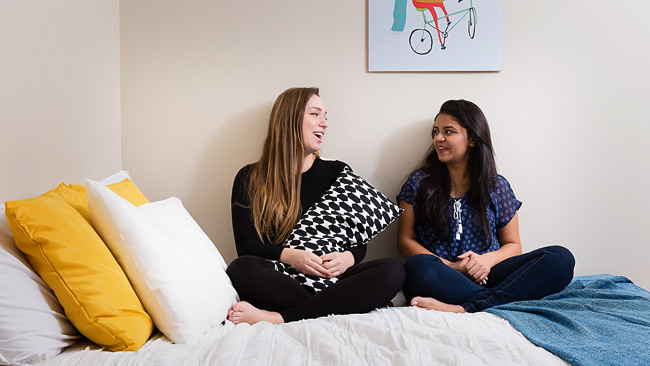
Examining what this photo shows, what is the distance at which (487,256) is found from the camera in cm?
187

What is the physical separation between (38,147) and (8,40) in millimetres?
347

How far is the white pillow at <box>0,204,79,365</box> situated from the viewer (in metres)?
0.98

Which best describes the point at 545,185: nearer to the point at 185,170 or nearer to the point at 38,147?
the point at 185,170

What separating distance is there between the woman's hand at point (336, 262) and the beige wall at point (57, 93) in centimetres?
101

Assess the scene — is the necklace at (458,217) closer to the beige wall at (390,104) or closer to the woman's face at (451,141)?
the woman's face at (451,141)

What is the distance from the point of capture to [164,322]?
1.18 meters

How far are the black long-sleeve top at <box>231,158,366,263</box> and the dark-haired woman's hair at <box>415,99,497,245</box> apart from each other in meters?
0.35

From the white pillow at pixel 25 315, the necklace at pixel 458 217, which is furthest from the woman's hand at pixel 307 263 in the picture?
the white pillow at pixel 25 315

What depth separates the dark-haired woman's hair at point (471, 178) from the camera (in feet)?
6.48

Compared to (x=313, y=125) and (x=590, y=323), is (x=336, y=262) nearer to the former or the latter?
(x=313, y=125)

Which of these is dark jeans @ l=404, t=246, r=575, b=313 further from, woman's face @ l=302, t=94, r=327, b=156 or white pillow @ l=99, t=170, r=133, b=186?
white pillow @ l=99, t=170, r=133, b=186

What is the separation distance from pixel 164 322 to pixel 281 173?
91cm

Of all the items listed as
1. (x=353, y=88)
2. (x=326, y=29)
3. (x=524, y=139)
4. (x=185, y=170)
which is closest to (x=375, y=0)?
(x=326, y=29)

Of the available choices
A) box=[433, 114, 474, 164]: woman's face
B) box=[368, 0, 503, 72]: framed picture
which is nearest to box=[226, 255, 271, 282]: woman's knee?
box=[433, 114, 474, 164]: woman's face
